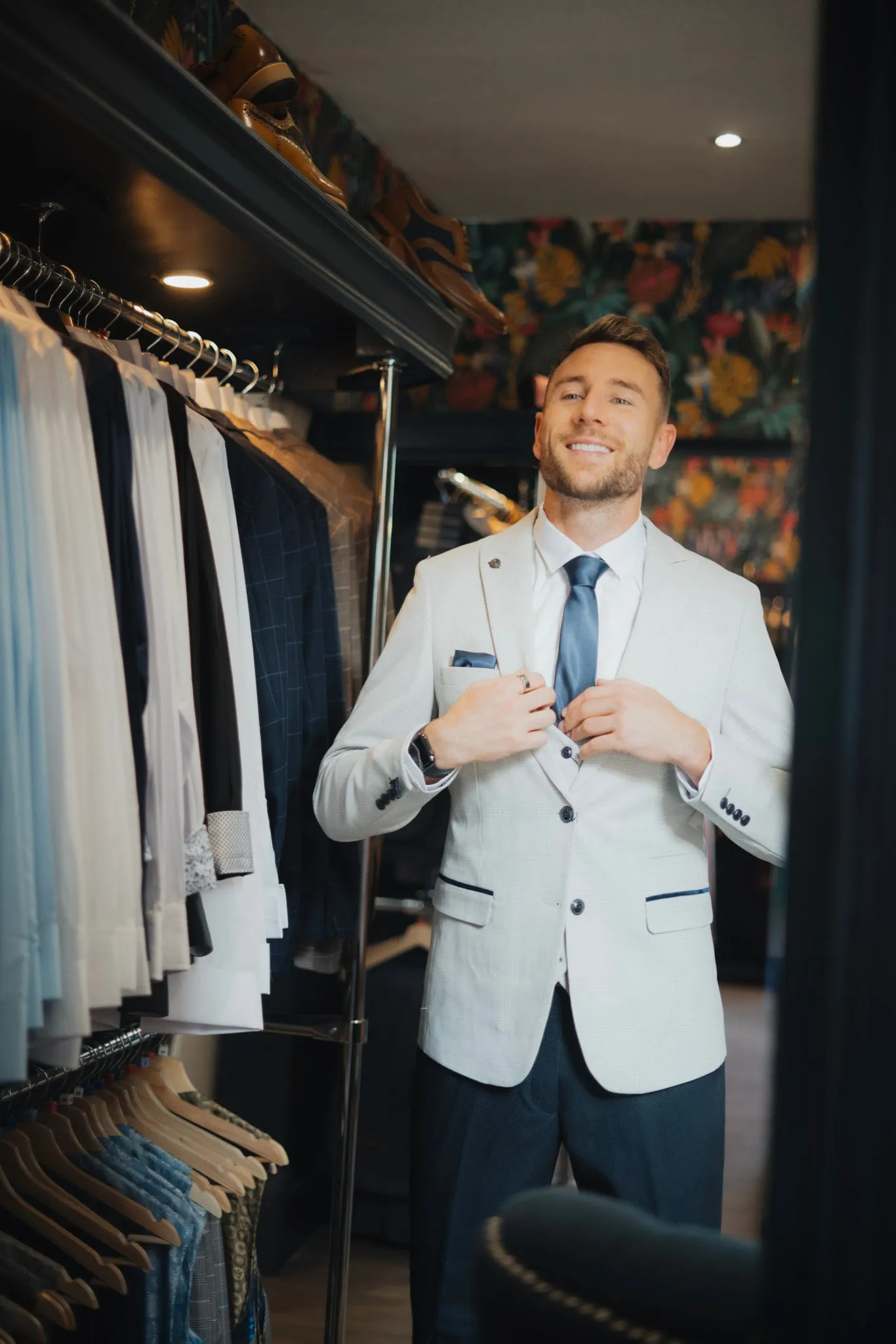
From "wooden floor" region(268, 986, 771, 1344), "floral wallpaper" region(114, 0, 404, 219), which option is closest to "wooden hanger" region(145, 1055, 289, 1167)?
"wooden floor" region(268, 986, 771, 1344)

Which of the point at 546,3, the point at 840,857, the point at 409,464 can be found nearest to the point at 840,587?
the point at 840,857

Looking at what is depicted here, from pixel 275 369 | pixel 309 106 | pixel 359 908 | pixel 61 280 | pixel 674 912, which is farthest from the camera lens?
pixel 309 106

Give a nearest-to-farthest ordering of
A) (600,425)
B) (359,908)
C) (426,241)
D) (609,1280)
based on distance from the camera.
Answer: (609,1280) → (600,425) → (359,908) → (426,241)

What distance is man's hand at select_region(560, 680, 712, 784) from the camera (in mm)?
1829

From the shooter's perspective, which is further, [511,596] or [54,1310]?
[511,596]

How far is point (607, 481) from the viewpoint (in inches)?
79.5

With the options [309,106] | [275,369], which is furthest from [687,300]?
[275,369]

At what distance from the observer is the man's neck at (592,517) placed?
2.05 metres

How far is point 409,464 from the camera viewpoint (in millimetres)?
3479

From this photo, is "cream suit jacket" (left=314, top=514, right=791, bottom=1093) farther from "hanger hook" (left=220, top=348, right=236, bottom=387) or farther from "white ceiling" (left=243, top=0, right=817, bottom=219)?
"white ceiling" (left=243, top=0, right=817, bottom=219)

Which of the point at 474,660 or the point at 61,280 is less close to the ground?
the point at 61,280

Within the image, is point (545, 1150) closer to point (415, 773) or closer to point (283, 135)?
point (415, 773)

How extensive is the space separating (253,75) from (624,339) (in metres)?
0.74

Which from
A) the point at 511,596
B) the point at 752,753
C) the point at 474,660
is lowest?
the point at 752,753
